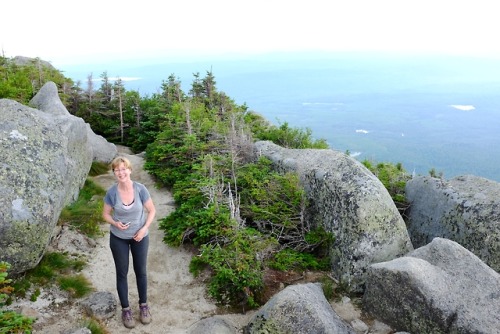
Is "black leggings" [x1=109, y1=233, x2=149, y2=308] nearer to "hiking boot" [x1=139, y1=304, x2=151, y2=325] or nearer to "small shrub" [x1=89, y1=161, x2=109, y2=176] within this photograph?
"hiking boot" [x1=139, y1=304, x2=151, y2=325]

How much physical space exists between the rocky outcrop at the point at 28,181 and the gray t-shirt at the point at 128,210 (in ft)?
8.24

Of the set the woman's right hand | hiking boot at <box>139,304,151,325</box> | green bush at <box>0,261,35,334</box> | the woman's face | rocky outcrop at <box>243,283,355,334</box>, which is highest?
the woman's face

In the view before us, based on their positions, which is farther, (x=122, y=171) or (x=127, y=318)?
(x=127, y=318)

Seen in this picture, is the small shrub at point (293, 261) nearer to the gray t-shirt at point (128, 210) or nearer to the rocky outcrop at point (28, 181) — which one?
the gray t-shirt at point (128, 210)

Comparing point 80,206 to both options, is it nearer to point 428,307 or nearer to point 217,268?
point 217,268

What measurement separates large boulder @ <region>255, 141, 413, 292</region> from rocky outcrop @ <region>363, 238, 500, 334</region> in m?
0.97

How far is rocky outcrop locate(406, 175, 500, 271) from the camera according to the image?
10.5 metres

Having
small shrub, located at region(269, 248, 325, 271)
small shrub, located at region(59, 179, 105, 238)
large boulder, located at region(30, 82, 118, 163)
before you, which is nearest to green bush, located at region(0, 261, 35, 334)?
small shrub, located at region(59, 179, 105, 238)

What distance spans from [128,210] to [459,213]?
8.34 meters

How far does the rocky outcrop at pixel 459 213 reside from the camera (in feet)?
→ 34.5

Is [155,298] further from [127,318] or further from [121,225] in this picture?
[121,225]

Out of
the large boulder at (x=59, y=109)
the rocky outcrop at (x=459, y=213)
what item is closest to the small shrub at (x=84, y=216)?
the large boulder at (x=59, y=109)

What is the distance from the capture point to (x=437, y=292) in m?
8.70

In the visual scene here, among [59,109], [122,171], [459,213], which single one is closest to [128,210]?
[122,171]
